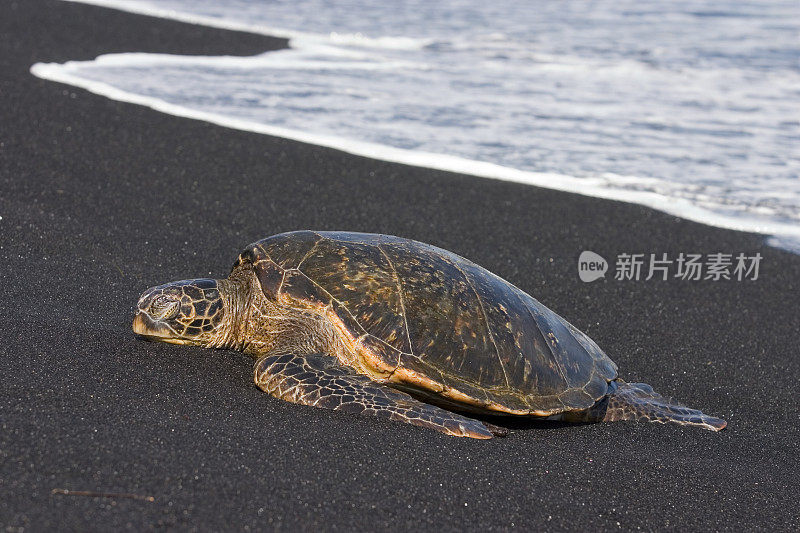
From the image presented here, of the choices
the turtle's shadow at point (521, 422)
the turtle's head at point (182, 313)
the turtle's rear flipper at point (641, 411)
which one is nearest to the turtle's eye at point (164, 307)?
the turtle's head at point (182, 313)

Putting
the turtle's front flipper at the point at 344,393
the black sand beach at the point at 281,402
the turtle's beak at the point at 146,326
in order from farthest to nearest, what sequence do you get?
the turtle's beak at the point at 146,326
the turtle's front flipper at the point at 344,393
the black sand beach at the point at 281,402

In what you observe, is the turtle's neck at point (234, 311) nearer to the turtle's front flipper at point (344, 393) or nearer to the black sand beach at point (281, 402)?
the black sand beach at point (281, 402)

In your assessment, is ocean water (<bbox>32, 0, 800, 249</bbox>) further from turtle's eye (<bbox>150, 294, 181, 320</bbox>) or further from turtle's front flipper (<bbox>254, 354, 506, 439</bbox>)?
turtle's front flipper (<bbox>254, 354, 506, 439</bbox>)

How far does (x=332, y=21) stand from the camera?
12930 millimetres

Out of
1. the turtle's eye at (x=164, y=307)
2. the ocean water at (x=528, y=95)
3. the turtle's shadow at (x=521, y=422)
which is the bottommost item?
the turtle's shadow at (x=521, y=422)

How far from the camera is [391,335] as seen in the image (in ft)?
10.3

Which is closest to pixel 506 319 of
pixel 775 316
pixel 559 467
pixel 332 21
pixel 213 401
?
pixel 559 467

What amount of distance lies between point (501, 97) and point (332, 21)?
5.17m

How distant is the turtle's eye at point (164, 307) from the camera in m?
3.23

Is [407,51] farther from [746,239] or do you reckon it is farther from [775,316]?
[775,316]

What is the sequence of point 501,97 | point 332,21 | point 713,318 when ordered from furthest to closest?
point 332,21 < point 501,97 < point 713,318

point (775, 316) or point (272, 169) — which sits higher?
point (272, 169)

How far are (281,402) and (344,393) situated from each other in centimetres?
23

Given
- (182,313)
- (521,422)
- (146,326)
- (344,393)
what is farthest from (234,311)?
(521,422)
